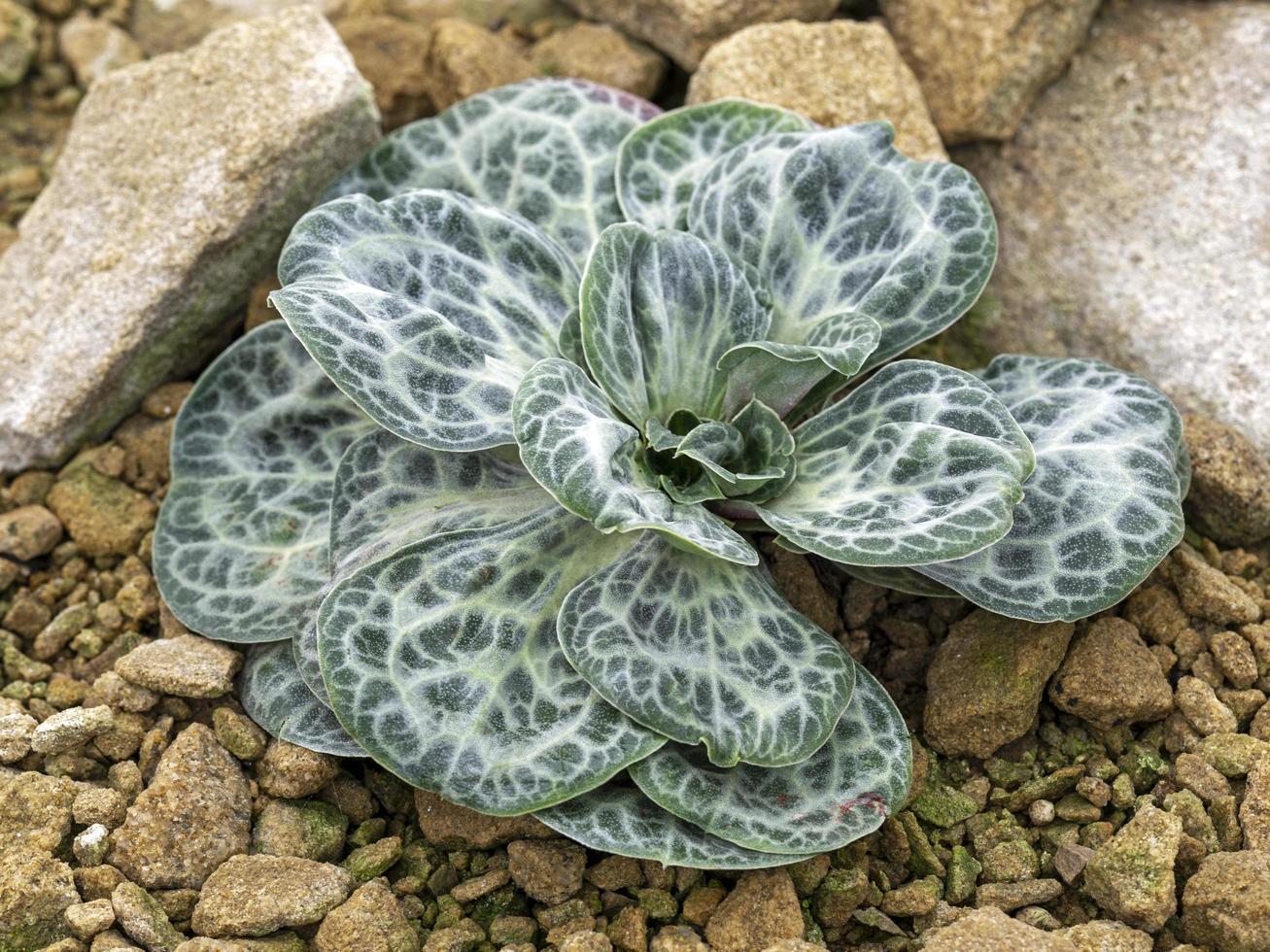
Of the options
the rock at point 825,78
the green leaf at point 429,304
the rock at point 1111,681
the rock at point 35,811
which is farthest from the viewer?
the rock at point 825,78

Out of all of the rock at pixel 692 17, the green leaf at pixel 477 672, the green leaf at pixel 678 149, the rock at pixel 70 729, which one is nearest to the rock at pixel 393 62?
the rock at pixel 692 17

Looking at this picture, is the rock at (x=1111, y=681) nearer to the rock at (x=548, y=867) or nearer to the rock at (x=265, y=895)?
the rock at (x=548, y=867)

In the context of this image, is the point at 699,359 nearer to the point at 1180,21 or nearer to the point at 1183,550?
the point at 1183,550

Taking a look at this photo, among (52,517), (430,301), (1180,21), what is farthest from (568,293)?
(1180,21)

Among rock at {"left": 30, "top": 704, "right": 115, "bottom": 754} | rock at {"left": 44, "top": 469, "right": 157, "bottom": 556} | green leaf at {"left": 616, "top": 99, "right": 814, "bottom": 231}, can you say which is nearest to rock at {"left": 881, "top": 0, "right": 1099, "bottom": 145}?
green leaf at {"left": 616, "top": 99, "right": 814, "bottom": 231}

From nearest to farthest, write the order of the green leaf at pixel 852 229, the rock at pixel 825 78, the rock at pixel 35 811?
the rock at pixel 35 811, the green leaf at pixel 852 229, the rock at pixel 825 78

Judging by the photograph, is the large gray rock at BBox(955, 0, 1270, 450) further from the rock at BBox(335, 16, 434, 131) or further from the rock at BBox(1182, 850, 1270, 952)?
the rock at BBox(335, 16, 434, 131)
